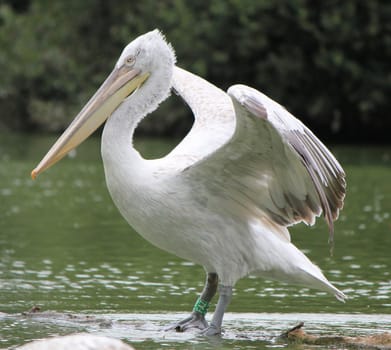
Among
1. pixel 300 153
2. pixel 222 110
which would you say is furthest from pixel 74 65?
pixel 300 153

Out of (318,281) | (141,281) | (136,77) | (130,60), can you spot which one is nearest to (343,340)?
(318,281)

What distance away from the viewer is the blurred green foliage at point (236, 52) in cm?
2911

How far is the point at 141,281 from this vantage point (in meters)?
9.41

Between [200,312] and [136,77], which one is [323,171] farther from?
[136,77]

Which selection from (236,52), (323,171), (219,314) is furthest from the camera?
(236,52)

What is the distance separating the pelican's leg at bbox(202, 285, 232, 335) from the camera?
729 centimetres

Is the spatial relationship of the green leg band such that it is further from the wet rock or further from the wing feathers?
the wing feathers

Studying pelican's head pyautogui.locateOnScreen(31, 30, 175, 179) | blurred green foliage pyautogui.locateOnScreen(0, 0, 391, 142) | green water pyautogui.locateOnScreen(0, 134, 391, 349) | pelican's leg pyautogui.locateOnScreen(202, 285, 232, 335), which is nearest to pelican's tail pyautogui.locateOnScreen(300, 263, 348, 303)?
green water pyautogui.locateOnScreen(0, 134, 391, 349)

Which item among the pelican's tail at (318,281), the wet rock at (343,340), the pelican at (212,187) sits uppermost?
the pelican at (212,187)

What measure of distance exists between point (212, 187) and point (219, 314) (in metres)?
0.84

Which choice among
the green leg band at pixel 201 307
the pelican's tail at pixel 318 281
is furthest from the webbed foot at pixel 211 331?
the pelican's tail at pixel 318 281

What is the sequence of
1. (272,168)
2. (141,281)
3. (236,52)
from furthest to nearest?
(236,52)
(141,281)
(272,168)

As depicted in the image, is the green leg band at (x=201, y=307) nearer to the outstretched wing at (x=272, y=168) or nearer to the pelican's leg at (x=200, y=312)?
the pelican's leg at (x=200, y=312)

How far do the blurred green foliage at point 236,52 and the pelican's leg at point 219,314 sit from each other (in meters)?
21.4
